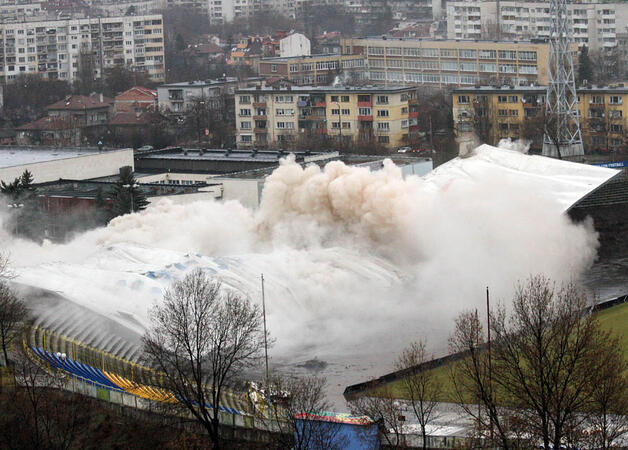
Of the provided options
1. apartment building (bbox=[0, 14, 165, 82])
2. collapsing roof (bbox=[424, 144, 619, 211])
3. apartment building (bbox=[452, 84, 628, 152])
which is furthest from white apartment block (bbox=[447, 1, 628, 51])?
collapsing roof (bbox=[424, 144, 619, 211])

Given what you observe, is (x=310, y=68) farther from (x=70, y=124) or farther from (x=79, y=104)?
(x=70, y=124)

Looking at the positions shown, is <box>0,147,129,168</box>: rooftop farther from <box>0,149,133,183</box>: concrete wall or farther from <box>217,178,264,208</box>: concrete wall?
<box>217,178,264,208</box>: concrete wall

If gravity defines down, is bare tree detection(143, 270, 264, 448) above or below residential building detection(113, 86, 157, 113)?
below

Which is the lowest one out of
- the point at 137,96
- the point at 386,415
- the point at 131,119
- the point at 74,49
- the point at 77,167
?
the point at 386,415

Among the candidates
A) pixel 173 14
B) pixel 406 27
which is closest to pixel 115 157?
pixel 406 27

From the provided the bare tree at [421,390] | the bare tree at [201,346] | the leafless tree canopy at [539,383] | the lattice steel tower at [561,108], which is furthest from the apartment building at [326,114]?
the leafless tree canopy at [539,383]

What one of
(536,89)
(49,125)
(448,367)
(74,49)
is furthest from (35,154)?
(74,49)
